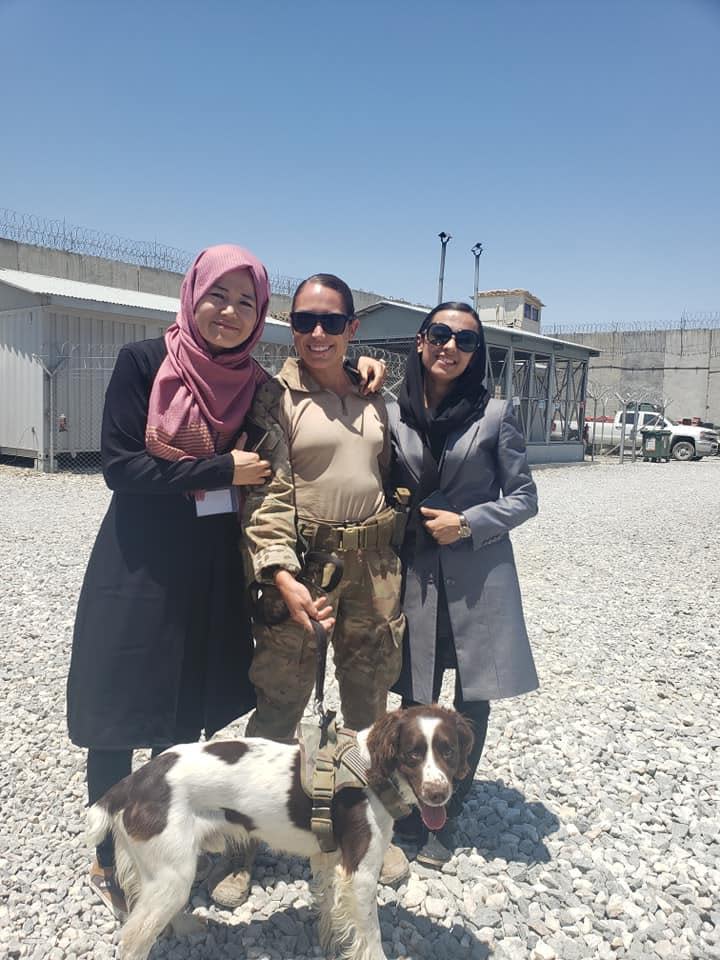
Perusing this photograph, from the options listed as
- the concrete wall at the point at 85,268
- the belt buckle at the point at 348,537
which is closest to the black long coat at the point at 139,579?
the belt buckle at the point at 348,537

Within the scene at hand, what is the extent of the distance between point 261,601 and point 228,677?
31 centimetres

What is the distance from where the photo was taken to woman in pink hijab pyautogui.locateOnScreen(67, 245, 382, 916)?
7.14 ft

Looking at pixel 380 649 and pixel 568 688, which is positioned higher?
pixel 380 649

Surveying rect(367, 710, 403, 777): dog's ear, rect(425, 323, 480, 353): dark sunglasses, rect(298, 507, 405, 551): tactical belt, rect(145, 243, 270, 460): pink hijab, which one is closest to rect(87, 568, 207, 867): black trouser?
rect(298, 507, 405, 551): tactical belt

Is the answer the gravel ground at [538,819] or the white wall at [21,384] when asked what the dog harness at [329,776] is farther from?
the white wall at [21,384]

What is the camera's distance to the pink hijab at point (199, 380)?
7.12 ft

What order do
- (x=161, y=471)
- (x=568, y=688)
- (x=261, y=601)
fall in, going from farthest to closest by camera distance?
(x=568, y=688) → (x=261, y=601) → (x=161, y=471)

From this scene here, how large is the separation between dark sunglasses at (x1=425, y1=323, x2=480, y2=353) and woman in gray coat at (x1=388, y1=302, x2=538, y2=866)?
0.02 meters

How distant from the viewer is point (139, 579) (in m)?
2.24

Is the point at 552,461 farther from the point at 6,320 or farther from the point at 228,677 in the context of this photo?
the point at 228,677

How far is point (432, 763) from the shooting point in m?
2.00

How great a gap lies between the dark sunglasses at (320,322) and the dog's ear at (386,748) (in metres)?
1.29

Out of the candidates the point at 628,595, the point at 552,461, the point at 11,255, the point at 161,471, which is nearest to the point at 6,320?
the point at 11,255

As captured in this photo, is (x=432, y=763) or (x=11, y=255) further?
(x=11, y=255)
